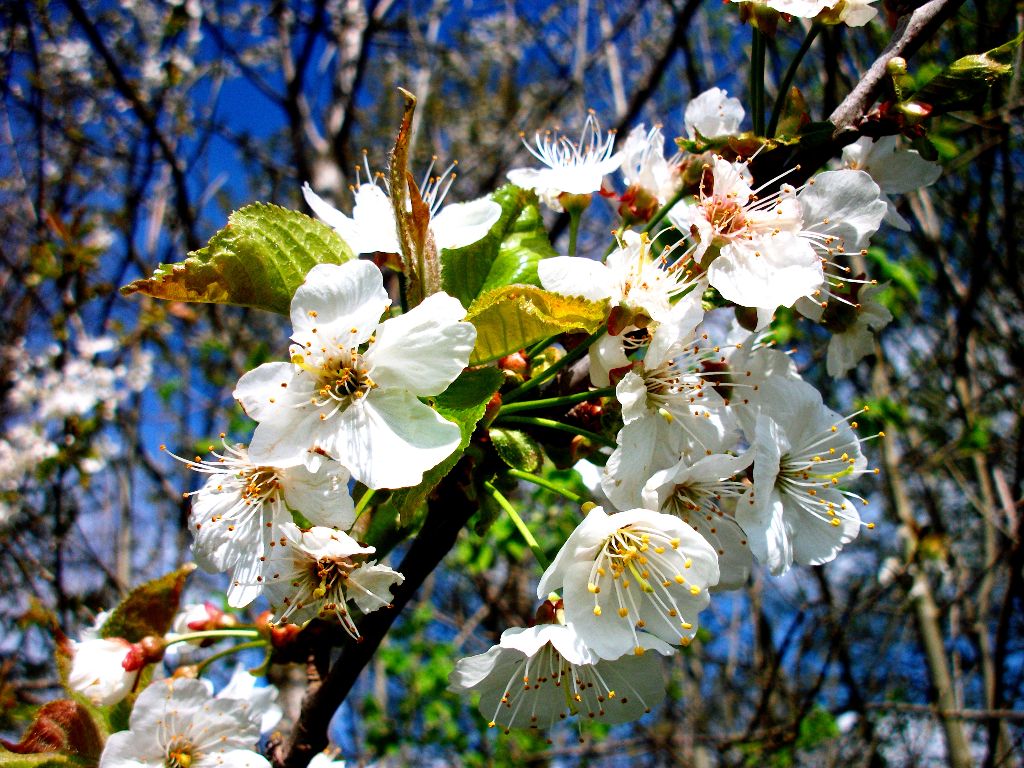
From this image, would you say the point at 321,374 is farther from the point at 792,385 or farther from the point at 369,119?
the point at 369,119

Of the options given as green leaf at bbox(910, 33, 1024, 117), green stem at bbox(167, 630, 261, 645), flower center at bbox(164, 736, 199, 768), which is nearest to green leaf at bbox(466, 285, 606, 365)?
green leaf at bbox(910, 33, 1024, 117)

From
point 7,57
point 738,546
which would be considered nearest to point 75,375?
point 7,57

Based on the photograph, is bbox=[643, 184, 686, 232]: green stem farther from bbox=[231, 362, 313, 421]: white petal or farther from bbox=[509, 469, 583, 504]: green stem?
bbox=[231, 362, 313, 421]: white petal

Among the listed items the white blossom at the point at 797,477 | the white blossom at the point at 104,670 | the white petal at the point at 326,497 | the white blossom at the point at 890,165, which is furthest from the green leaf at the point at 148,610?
the white blossom at the point at 890,165

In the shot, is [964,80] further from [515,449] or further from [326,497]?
[326,497]

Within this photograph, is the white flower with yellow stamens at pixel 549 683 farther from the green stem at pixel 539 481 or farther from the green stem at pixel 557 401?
the green stem at pixel 557 401
